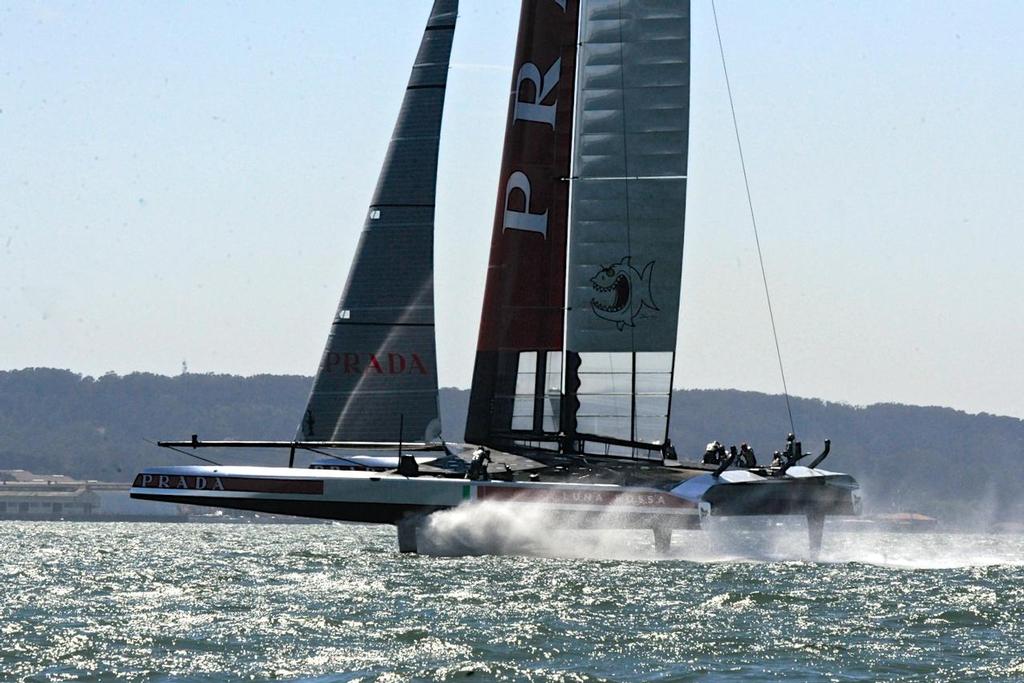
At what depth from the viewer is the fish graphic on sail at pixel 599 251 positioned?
1248 inches

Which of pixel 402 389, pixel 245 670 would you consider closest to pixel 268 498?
pixel 402 389

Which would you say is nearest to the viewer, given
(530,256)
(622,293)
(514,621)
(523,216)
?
(514,621)

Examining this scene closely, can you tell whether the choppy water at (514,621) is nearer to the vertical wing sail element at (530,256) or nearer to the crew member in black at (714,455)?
the crew member in black at (714,455)

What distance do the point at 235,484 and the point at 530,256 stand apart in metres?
6.99

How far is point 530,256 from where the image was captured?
105 ft

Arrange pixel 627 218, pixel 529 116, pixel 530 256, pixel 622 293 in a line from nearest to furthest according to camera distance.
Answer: pixel 627 218, pixel 622 293, pixel 530 256, pixel 529 116

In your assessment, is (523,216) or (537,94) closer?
(523,216)

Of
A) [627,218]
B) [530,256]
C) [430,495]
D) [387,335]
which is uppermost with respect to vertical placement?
[627,218]

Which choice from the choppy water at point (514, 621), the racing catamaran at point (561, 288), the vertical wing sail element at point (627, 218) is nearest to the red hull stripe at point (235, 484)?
the choppy water at point (514, 621)

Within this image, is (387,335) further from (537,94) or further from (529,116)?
(537,94)

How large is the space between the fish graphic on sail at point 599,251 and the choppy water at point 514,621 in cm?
334

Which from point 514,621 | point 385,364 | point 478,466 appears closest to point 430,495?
point 478,466

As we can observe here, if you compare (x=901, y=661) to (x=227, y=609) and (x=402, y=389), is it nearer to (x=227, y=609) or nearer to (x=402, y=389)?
(x=227, y=609)

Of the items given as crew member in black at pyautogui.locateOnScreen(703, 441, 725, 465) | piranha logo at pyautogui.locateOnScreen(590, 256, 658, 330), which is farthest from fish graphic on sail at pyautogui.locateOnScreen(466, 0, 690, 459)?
crew member in black at pyautogui.locateOnScreen(703, 441, 725, 465)
